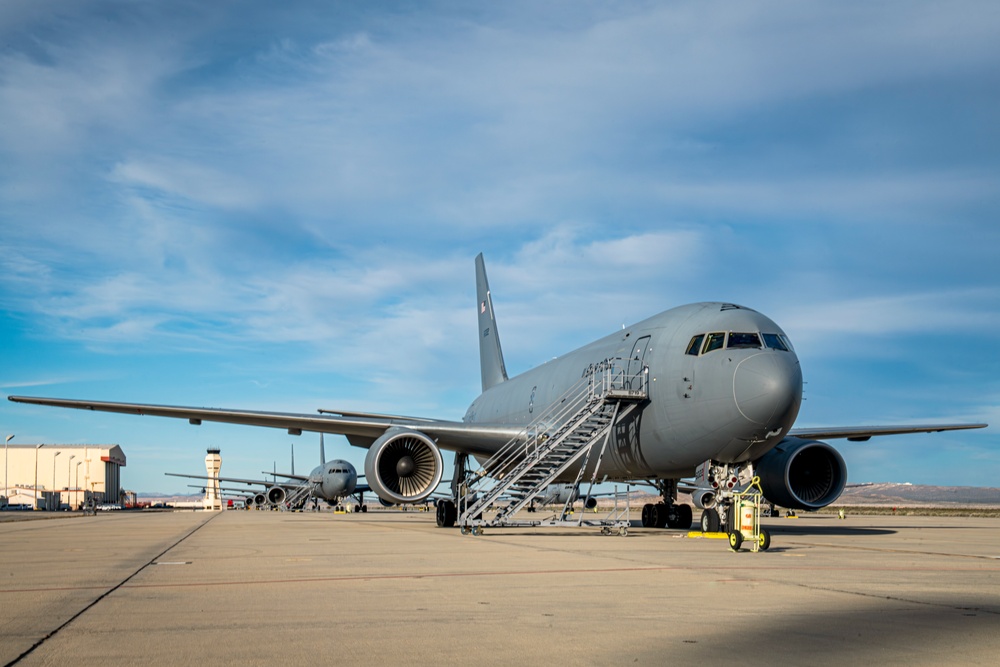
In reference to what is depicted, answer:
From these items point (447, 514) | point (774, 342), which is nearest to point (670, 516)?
point (447, 514)

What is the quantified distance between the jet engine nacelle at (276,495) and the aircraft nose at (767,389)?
65925 millimetres

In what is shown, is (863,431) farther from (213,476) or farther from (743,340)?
(213,476)

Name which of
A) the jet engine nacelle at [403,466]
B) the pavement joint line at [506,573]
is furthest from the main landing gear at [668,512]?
the pavement joint line at [506,573]

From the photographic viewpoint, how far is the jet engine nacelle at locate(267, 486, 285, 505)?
76125mm

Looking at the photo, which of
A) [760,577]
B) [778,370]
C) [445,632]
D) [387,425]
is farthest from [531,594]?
[387,425]

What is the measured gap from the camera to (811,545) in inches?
604

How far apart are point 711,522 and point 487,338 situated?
20.7 m

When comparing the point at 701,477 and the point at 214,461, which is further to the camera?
the point at 214,461

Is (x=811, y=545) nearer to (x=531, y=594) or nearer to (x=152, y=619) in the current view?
(x=531, y=594)

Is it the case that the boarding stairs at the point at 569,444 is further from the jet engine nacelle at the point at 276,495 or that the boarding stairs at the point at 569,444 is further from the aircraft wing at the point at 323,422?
the jet engine nacelle at the point at 276,495

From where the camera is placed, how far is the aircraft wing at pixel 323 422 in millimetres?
22266

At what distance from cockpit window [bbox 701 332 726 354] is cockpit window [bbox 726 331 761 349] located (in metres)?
0.16

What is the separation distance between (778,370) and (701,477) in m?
3.09

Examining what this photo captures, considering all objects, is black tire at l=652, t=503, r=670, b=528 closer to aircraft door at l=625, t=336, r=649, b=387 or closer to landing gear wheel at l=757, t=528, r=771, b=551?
aircraft door at l=625, t=336, r=649, b=387
